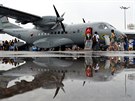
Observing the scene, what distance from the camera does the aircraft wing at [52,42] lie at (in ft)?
74.1

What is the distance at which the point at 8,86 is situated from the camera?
3.58 meters

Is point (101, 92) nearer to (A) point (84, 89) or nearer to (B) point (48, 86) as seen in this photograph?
(A) point (84, 89)

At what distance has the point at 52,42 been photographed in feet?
77.2

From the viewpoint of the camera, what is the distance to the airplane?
21.0 meters

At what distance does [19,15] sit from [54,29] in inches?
147

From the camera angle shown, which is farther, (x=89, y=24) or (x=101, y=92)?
(x=89, y=24)

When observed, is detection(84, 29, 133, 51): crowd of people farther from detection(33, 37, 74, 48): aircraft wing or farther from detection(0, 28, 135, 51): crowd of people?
detection(33, 37, 74, 48): aircraft wing

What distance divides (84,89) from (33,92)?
0.70 metres

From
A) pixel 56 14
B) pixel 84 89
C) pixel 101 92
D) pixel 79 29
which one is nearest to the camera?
pixel 101 92

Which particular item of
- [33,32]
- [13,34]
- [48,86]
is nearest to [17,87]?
[48,86]

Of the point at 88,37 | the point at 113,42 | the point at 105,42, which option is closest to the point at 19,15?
the point at 88,37

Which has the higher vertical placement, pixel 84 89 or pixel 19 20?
pixel 19 20

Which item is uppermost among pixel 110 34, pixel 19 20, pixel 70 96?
pixel 19 20

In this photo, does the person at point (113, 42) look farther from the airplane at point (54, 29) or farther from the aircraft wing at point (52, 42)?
the aircraft wing at point (52, 42)
